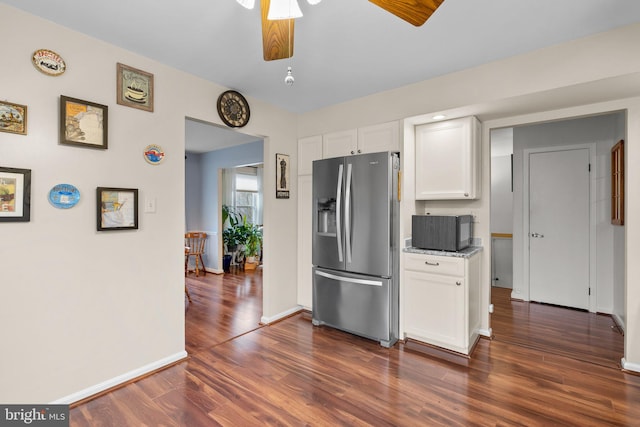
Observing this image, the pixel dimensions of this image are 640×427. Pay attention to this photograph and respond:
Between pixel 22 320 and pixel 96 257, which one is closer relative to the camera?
pixel 22 320

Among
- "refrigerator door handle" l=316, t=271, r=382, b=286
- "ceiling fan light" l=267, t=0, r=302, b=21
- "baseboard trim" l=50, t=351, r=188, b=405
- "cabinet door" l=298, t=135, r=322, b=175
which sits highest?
"ceiling fan light" l=267, t=0, r=302, b=21

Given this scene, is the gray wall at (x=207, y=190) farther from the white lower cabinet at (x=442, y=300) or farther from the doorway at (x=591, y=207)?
the doorway at (x=591, y=207)

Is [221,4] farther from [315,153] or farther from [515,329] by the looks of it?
[515,329]

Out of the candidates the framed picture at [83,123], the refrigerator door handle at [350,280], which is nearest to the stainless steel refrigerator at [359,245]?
the refrigerator door handle at [350,280]

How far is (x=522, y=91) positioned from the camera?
241cm

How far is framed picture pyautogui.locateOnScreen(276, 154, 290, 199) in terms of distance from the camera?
3584mm

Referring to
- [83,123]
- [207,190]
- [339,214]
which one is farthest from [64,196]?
[207,190]

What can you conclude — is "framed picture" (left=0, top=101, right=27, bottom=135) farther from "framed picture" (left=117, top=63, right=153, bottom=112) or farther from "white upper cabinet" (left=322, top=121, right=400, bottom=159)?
"white upper cabinet" (left=322, top=121, right=400, bottom=159)

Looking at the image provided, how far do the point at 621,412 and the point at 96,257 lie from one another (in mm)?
3525

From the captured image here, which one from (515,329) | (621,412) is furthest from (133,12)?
(515,329)

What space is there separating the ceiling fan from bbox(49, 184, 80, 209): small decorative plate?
5.16 ft

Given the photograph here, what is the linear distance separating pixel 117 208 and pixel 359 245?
2.02 metres

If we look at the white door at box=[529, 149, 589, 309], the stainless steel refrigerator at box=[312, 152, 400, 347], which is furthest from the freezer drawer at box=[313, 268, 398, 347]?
the white door at box=[529, 149, 589, 309]

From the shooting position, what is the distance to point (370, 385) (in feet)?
7.45
